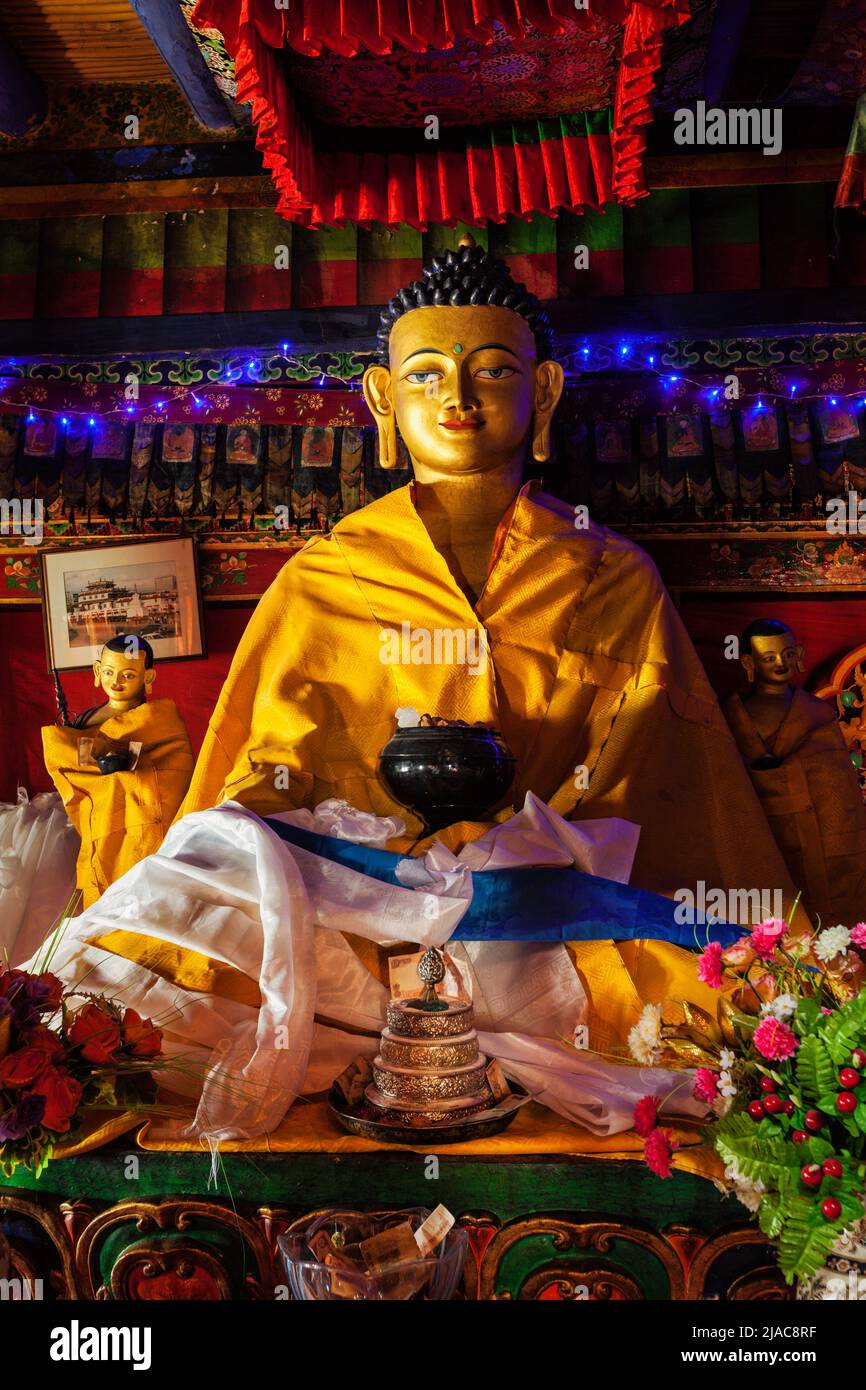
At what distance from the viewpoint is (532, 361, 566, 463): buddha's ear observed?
13.5 ft

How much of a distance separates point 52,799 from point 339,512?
139 centimetres

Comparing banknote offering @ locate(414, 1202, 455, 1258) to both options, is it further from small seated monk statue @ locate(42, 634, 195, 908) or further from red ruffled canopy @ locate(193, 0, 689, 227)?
red ruffled canopy @ locate(193, 0, 689, 227)

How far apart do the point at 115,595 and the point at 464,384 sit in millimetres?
1522

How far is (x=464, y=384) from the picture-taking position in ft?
12.9

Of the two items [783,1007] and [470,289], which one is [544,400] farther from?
[783,1007]

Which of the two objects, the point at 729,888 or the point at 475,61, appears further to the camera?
the point at 475,61

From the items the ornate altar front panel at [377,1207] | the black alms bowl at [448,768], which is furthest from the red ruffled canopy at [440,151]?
the ornate altar front panel at [377,1207]

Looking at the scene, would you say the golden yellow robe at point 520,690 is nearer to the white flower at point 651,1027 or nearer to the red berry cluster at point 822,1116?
the white flower at point 651,1027

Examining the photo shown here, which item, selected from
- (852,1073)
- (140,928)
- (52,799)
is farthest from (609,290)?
(852,1073)

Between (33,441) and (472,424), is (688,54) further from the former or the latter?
(33,441)

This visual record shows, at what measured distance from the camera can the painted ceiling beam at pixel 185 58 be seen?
3779 mm

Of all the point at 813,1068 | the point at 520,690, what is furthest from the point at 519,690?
the point at 813,1068

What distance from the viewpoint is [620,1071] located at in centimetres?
272

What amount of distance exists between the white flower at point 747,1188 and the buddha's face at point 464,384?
93.9 inches
